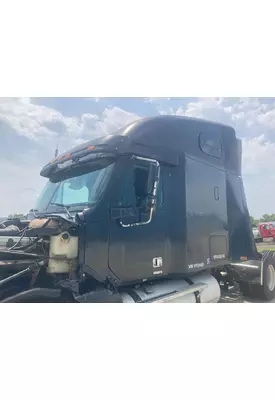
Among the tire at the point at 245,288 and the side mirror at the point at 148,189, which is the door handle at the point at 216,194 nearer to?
the side mirror at the point at 148,189

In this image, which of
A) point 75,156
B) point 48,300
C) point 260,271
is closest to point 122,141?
point 75,156

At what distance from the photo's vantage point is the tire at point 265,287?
577 centimetres

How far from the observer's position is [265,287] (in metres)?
5.77

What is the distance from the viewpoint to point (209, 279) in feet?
15.8

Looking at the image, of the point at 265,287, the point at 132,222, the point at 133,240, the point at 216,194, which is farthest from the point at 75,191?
the point at 265,287

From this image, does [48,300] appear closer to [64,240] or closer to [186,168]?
[64,240]

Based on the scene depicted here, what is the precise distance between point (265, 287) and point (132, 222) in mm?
3657

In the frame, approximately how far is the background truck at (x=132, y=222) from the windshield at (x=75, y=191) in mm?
16

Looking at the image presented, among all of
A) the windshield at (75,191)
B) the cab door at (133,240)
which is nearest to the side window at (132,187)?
the cab door at (133,240)

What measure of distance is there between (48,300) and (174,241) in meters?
1.80

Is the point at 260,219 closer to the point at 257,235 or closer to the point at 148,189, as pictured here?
the point at 257,235

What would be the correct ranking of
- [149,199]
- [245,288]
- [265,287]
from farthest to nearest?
[245,288] → [265,287] → [149,199]

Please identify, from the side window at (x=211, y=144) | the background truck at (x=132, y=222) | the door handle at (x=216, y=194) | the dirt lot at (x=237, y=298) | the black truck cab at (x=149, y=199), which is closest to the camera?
the background truck at (x=132, y=222)

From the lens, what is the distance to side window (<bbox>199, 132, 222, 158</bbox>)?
477cm
